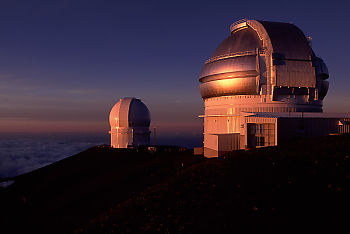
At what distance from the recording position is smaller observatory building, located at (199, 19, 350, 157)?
77.2 feet

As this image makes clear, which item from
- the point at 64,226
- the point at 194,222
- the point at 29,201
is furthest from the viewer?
the point at 29,201

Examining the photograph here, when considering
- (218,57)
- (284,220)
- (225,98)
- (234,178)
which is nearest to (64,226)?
(234,178)

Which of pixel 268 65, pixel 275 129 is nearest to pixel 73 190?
pixel 275 129

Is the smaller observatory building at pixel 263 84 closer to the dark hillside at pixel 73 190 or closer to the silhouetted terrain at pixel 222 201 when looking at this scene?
the dark hillside at pixel 73 190

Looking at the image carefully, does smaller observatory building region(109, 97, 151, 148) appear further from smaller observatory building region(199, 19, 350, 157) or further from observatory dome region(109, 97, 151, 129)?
smaller observatory building region(199, 19, 350, 157)

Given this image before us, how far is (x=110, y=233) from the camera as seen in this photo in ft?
36.0

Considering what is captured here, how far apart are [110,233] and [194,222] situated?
13.1 feet

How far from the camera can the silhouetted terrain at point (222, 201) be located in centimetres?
898

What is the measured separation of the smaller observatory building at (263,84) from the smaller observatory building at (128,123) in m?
16.7

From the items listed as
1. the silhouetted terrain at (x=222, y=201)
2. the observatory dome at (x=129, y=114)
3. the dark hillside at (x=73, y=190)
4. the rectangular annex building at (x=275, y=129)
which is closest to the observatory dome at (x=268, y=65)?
the rectangular annex building at (x=275, y=129)

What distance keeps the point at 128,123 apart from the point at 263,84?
76.8 ft

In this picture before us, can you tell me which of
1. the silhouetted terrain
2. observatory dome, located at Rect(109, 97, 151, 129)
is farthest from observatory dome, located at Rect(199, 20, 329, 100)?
observatory dome, located at Rect(109, 97, 151, 129)

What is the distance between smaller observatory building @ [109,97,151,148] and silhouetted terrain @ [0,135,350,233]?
20546 millimetres

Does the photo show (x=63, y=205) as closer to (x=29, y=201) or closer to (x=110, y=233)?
(x=29, y=201)
